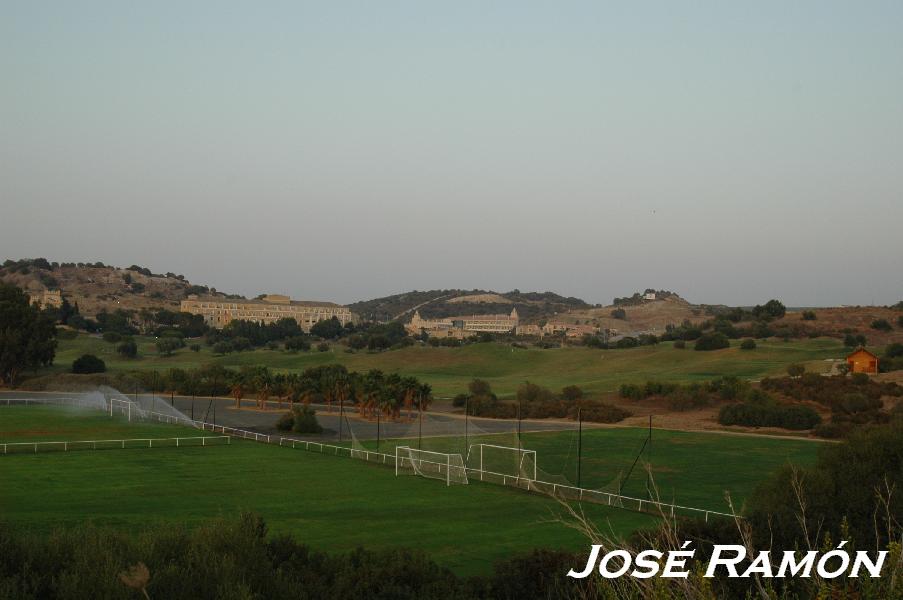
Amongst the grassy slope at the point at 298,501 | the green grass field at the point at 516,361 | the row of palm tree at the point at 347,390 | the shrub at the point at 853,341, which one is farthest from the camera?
the shrub at the point at 853,341

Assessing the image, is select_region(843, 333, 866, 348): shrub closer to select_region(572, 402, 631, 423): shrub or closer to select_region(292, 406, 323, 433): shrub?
select_region(572, 402, 631, 423): shrub

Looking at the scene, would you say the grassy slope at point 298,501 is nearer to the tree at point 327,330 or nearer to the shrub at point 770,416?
the shrub at point 770,416

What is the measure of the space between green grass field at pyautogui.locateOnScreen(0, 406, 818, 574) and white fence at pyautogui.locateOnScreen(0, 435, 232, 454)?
1.36 m

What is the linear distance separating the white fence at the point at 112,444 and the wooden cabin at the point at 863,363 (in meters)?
53.6

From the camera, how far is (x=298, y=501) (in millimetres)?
32562

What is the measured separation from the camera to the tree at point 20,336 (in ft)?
280

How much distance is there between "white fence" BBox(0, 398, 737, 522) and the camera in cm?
3050

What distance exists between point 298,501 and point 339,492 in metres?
2.57

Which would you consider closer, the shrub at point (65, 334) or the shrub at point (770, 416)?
the shrub at point (770, 416)

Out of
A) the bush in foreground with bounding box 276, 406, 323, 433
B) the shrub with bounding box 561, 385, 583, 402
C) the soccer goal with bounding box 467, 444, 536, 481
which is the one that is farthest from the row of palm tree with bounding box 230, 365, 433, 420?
the soccer goal with bounding box 467, 444, 536, 481

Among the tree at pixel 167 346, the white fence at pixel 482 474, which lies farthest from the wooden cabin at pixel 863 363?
the tree at pixel 167 346

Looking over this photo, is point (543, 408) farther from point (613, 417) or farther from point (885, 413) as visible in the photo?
point (885, 413)

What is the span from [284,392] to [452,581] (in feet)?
199

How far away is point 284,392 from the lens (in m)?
74.9
